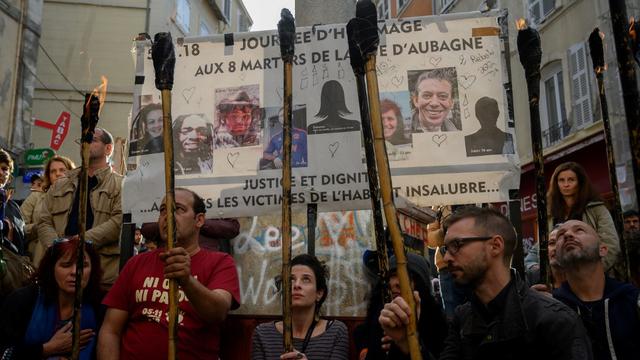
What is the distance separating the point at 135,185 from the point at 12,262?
0.95 m

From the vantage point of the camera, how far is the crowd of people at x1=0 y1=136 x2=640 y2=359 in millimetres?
2656

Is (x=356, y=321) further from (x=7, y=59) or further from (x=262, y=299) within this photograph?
(x=7, y=59)

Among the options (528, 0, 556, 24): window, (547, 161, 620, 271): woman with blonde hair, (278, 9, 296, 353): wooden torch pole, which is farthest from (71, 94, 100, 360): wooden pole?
(528, 0, 556, 24): window

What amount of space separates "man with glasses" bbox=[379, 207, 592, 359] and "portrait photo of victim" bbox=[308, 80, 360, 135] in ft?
4.27

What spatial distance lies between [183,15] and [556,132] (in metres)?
14.4

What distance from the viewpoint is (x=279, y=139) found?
416 centimetres

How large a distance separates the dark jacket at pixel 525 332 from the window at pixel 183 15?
21.9 meters

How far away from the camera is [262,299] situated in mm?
4402

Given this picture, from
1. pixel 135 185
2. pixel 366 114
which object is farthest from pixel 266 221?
pixel 366 114

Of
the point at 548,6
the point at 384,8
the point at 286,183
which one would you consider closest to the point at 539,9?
the point at 548,6

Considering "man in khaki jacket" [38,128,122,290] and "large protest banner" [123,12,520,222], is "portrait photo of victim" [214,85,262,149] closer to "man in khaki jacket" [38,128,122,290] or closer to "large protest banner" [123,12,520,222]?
"large protest banner" [123,12,520,222]

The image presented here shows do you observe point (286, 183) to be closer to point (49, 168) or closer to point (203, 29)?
point (49, 168)

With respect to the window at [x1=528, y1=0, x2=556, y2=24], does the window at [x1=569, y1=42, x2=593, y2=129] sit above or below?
below

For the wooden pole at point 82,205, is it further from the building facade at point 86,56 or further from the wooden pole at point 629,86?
the building facade at point 86,56
